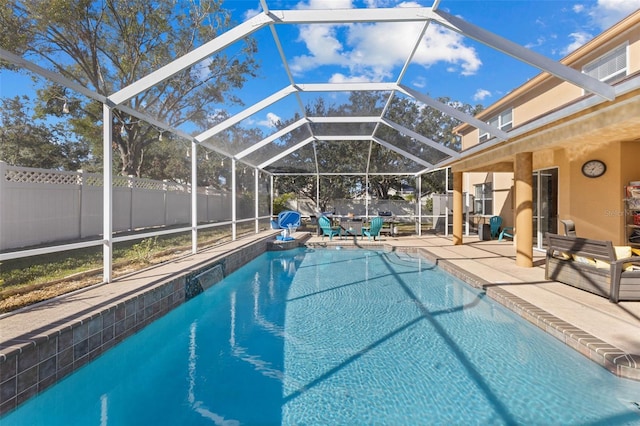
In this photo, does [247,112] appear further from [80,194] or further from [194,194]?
[80,194]

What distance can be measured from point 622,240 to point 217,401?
8090 millimetres

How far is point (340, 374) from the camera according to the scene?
3332mm

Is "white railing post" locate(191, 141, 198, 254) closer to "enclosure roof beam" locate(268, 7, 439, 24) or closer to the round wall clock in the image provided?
"enclosure roof beam" locate(268, 7, 439, 24)

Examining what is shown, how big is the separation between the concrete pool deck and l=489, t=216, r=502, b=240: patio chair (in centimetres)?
589

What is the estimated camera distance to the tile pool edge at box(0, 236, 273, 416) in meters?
2.58

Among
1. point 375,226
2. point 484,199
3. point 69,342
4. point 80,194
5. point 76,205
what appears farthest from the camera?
point 484,199

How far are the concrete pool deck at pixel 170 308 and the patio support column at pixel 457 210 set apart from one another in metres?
4.04

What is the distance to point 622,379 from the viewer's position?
2953 millimetres

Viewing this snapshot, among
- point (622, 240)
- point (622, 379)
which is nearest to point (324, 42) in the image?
point (622, 379)

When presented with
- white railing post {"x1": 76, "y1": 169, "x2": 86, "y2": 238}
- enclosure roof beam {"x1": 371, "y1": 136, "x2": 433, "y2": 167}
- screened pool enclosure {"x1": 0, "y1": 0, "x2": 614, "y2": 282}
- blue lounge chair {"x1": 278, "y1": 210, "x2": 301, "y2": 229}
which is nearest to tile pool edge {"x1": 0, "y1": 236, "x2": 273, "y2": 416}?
screened pool enclosure {"x1": 0, "y1": 0, "x2": 614, "y2": 282}

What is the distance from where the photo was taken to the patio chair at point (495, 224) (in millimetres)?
12430

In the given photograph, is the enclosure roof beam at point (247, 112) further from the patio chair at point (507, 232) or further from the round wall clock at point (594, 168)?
the patio chair at point (507, 232)

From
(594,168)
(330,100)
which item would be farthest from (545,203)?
(330,100)

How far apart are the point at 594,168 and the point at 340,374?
24.4 ft
